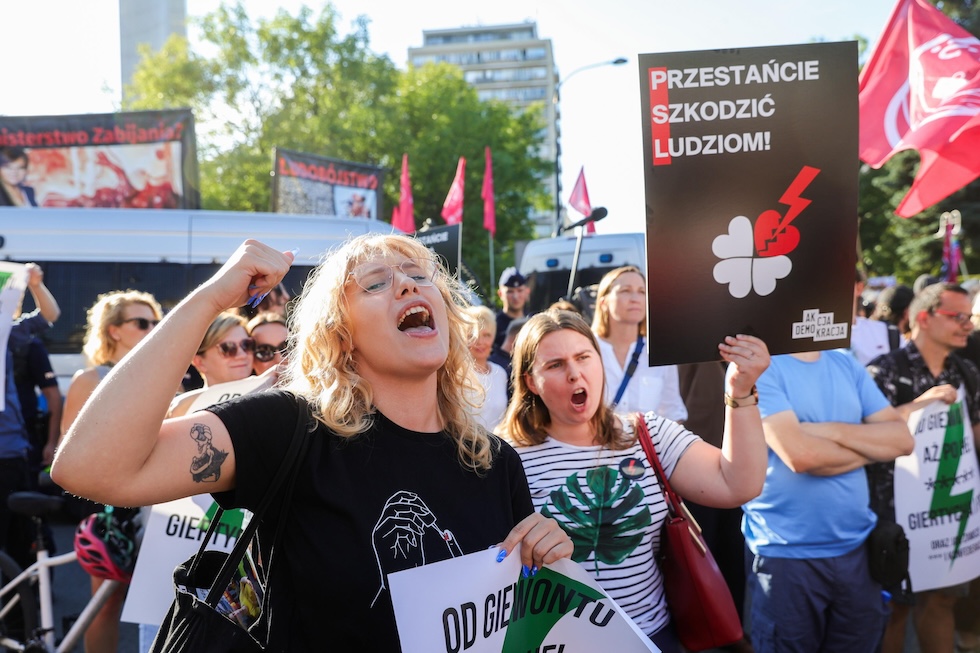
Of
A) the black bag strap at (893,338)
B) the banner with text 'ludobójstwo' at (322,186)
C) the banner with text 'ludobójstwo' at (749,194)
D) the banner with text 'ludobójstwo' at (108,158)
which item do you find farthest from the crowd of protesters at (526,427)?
the banner with text 'ludobójstwo' at (108,158)

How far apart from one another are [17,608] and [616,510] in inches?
132

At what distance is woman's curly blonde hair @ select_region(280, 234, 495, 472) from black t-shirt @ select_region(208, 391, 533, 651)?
78 millimetres

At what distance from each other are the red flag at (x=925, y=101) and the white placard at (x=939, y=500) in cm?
113

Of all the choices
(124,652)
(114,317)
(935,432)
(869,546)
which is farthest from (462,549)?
(124,652)

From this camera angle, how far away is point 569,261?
1028cm

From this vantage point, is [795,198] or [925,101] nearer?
[795,198]

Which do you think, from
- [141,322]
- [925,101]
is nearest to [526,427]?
[141,322]

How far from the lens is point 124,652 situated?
15.8ft

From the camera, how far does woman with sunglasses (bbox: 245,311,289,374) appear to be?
4.19 m

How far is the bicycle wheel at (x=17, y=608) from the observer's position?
4121 millimetres

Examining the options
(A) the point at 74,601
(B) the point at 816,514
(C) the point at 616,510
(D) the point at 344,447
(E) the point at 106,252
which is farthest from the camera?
(E) the point at 106,252

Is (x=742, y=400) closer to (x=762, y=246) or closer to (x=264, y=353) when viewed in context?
(x=762, y=246)

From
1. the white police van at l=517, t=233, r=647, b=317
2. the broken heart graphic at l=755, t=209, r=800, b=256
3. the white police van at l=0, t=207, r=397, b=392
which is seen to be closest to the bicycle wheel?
the broken heart graphic at l=755, t=209, r=800, b=256

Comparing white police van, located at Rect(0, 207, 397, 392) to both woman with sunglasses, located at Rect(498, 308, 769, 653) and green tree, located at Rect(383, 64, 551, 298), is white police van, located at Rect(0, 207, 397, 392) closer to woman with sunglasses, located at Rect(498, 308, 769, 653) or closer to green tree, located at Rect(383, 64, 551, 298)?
woman with sunglasses, located at Rect(498, 308, 769, 653)
